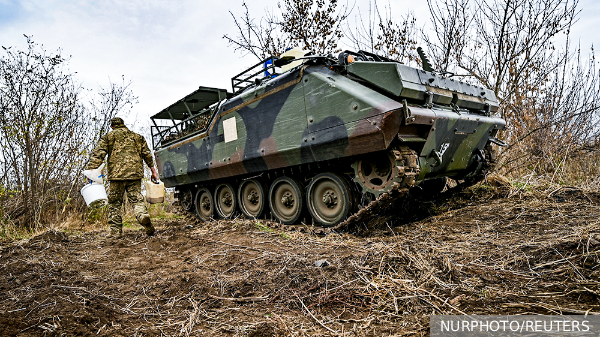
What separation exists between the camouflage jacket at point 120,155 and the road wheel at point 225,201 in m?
1.87

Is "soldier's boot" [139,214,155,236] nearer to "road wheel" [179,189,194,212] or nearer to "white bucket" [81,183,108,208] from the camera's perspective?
"white bucket" [81,183,108,208]

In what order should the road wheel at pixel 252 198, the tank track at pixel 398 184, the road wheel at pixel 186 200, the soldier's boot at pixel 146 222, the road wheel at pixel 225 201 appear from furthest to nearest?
1. the road wheel at pixel 186 200
2. the road wheel at pixel 225 201
3. the road wheel at pixel 252 198
4. the soldier's boot at pixel 146 222
5. the tank track at pixel 398 184

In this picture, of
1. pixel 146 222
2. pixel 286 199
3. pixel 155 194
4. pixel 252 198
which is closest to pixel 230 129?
pixel 252 198

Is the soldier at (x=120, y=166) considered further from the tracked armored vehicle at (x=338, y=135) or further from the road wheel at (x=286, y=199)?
the road wheel at (x=286, y=199)

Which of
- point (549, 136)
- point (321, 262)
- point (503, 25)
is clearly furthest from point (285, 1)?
point (321, 262)

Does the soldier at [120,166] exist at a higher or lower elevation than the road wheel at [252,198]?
higher

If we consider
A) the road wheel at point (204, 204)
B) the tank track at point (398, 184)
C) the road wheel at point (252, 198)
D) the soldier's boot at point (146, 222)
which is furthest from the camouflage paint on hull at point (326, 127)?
the soldier's boot at point (146, 222)

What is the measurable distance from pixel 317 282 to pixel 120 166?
188 inches

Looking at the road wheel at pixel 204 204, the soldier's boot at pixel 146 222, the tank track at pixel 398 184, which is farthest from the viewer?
the road wheel at pixel 204 204

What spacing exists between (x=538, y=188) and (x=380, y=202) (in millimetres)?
3037

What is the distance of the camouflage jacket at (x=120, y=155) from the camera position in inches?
267

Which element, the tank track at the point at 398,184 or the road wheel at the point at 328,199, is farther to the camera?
the road wheel at the point at 328,199

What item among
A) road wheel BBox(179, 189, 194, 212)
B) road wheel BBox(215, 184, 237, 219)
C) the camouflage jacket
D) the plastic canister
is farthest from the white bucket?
road wheel BBox(179, 189, 194, 212)

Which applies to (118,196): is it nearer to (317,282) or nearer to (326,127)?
(326,127)
